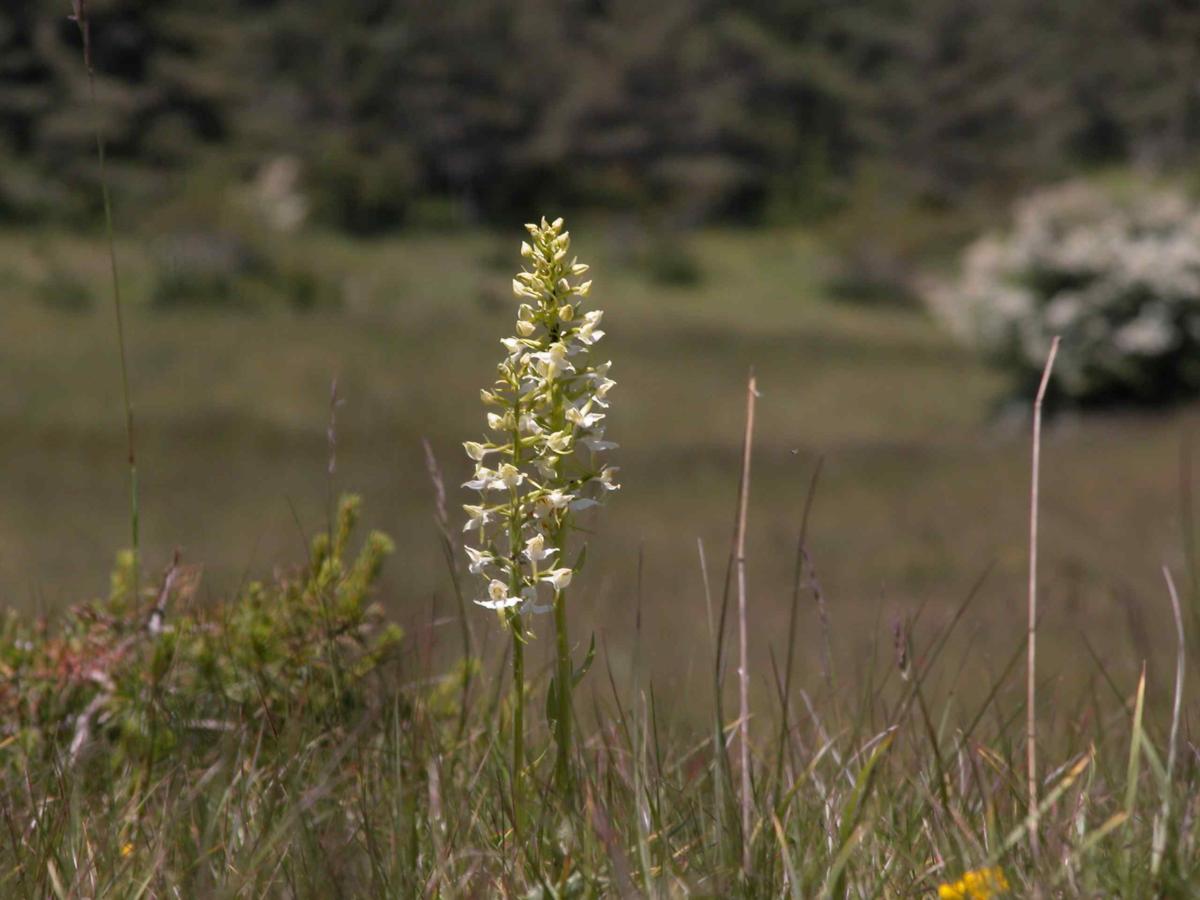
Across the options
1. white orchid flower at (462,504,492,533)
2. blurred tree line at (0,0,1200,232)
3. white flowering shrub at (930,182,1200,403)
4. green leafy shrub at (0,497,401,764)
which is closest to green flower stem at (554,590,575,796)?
white orchid flower at (462,504,492,533)

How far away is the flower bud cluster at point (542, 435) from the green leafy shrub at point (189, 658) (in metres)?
0.36

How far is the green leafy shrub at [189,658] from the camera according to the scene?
6.39 ft

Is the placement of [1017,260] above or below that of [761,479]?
above

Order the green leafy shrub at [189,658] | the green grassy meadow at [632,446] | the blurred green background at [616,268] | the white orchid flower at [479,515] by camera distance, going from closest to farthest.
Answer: the white orchid flower at [479,515] → the green leafy shrub at [189,658] → the green grassy meadow at [632,446] → the blurred green background at [616,268]

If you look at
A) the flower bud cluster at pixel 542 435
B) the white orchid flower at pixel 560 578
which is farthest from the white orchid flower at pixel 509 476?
the white orchid flower at pixel 560 578

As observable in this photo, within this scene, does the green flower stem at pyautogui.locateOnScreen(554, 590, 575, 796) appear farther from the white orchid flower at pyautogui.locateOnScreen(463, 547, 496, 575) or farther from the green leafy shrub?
the green leafy shrub

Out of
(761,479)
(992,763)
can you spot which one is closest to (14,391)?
(761,479)

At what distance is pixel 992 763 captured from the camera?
1681 millimetres

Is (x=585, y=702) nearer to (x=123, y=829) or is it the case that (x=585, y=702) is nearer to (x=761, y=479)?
(x=123, y=829)

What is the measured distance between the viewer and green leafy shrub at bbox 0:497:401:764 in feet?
6.39

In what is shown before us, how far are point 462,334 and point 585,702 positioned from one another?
16027 mm

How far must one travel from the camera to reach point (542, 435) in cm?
157

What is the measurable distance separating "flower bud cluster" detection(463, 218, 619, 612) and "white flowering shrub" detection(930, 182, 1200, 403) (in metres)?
14.6

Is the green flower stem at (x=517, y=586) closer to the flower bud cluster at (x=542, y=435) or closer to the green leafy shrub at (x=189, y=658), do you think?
the flower bud cluster at (x=542, y=435)
